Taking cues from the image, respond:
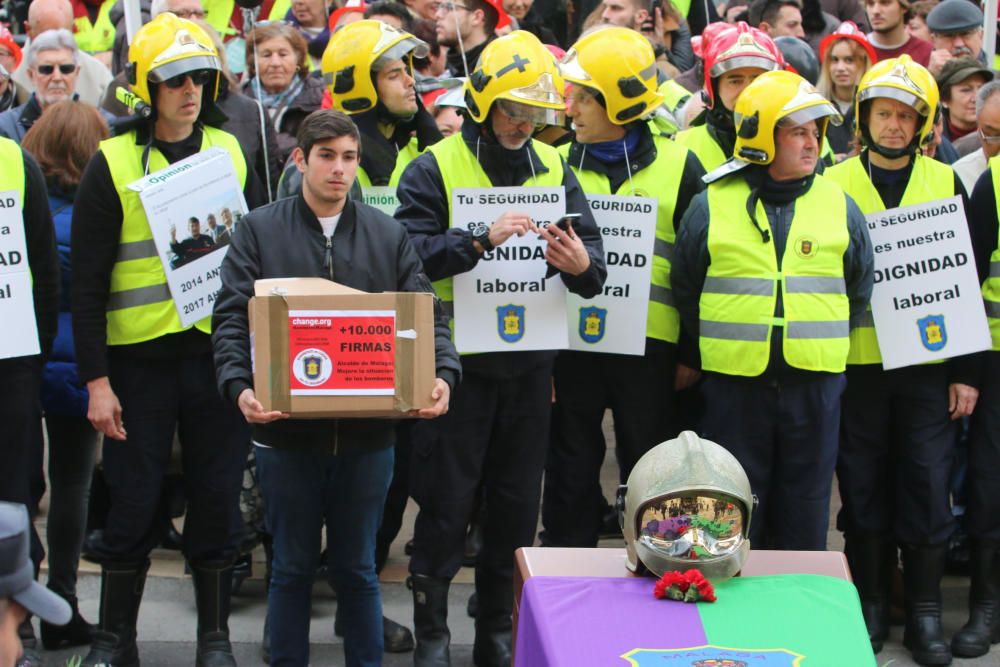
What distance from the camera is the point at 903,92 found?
6738 millimetres

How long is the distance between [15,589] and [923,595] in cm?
473

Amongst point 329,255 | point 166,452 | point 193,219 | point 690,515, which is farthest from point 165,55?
point 690,515

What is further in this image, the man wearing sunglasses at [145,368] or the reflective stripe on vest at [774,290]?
the reflective stripe on vest at [774,290]

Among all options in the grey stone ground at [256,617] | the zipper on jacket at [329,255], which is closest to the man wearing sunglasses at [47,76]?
the grey stone ground at [256,617]

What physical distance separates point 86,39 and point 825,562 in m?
9.00

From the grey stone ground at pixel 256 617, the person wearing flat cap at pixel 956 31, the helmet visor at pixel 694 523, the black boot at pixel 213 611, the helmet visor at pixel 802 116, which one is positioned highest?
the person wearing flat cap at pixel 956 31

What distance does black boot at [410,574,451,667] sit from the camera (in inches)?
254

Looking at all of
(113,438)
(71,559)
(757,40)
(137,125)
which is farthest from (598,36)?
(71,559)

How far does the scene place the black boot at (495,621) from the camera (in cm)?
659

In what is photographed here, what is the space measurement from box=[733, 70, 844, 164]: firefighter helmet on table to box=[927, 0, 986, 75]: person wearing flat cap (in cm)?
348

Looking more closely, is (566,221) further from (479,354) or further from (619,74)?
(619,74)

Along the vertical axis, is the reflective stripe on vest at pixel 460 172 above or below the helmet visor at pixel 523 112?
below

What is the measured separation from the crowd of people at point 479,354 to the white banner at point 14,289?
0.05m

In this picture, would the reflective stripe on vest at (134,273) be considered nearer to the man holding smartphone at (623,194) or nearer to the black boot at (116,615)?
the black boot at (116,615)
